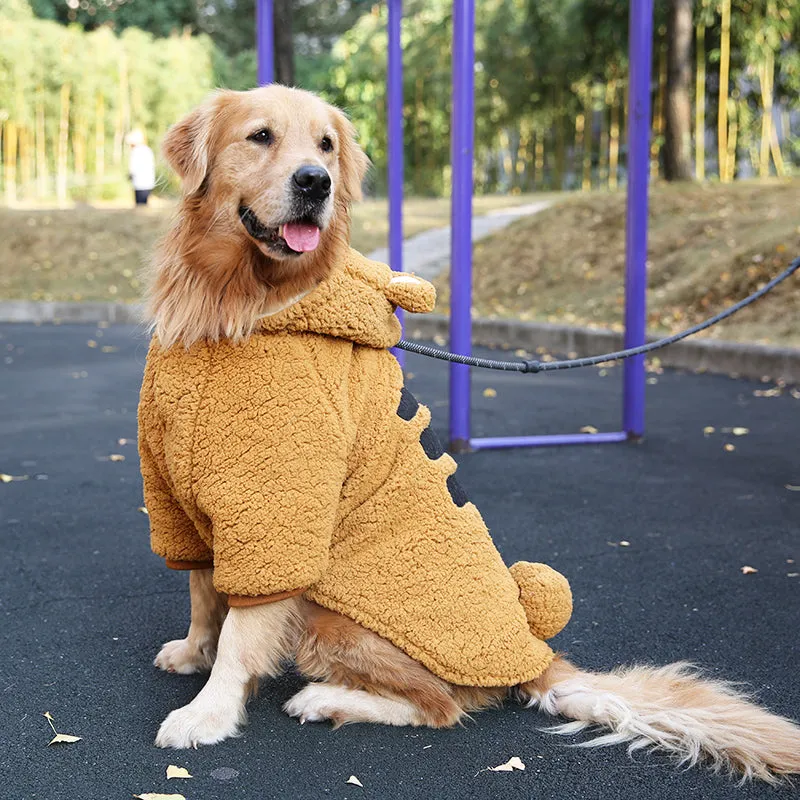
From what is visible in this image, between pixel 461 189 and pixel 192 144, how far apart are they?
3286mm

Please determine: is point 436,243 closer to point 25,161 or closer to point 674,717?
point 25,161

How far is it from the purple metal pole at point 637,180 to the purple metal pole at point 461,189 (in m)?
0.97

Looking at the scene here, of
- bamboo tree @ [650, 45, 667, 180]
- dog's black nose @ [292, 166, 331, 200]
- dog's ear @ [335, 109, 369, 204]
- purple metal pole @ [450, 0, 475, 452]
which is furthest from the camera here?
bamboo tree @ [650, 45, 667, 180]

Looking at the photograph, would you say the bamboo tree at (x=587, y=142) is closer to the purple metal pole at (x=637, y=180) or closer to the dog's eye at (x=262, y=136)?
the purple metal pole at (x=637, y=180)

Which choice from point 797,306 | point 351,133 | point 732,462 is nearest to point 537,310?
point 797,306

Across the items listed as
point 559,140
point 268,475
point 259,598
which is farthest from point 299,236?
point 559,140

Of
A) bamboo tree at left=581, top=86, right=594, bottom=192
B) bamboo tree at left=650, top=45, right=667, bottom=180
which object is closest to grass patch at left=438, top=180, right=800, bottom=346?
bamboo tree at left=650, top=45, right=667, bottom=180

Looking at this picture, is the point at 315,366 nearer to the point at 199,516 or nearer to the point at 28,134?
the point at 199,516

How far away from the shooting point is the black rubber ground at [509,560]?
2.35 metres

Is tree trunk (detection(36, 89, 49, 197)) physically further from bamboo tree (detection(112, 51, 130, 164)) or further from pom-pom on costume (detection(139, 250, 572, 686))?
pom-pom on costume (detection(139, 250, 572, 686))

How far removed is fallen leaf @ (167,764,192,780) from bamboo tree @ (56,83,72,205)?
22010 mm

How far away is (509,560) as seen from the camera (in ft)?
13.2

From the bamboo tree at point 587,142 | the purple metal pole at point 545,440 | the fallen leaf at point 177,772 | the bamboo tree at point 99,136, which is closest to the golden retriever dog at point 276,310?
the fallen leaf at point 177,772

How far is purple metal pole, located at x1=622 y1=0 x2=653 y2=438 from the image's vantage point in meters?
5.94
